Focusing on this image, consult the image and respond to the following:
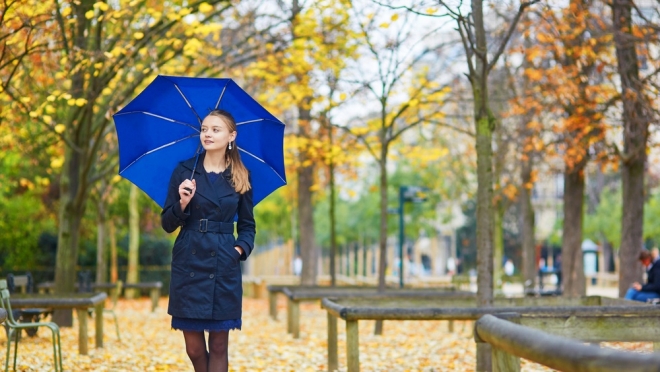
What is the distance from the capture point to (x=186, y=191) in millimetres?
5496

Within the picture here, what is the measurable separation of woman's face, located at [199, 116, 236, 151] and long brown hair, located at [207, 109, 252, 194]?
40 mm

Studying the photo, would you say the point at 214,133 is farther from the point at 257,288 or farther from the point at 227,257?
the point at 257,288

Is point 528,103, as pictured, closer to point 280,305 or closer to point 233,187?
point 280,305

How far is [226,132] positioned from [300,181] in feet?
59.2

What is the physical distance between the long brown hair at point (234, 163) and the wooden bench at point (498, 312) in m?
2.41

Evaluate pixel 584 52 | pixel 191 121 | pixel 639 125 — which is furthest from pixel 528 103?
pixel 191 121

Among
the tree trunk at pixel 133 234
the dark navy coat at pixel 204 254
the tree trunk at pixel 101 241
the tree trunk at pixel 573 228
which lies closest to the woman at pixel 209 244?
the dark navy coat at pixel 204 254

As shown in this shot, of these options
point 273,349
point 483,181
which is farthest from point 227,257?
point 273,349

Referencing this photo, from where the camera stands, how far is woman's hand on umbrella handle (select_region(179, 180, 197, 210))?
5.50 metres

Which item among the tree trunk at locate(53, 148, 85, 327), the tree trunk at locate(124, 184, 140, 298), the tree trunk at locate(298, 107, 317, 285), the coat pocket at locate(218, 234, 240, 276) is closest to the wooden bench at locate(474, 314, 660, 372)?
the coat pocket at locate(218, 234, 240, 276)

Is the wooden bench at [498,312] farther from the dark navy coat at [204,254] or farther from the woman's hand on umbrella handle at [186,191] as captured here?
the woman's hand on umbrella handle at [186,191]

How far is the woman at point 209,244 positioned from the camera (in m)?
5.52

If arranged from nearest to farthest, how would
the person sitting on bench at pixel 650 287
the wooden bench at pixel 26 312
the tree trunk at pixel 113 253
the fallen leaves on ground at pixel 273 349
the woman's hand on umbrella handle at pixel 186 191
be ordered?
the woman's hand on umbrella handle at pixel 186 191 < the fallen leaves on ground at pixel 273 349 < the wooden bench at pixel 26 312 < the person sitting on bench at pixel 650 287 < the tree trunk at pixel 113 253

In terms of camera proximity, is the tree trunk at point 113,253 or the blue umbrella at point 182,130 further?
the tree trunk at point 113,253
